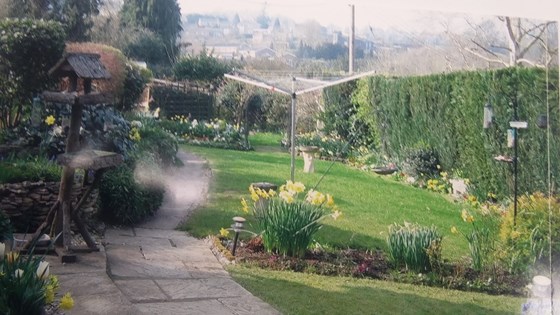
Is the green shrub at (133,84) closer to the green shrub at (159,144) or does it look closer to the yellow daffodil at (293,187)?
the green shrub at (159,144)

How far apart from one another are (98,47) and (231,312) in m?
1.25

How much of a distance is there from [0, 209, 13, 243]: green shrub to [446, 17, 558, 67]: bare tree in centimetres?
224

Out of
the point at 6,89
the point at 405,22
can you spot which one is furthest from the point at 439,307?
the point at 6,89

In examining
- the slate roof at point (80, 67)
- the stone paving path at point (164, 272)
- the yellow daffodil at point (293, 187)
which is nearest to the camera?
the stone paving path at point (164, 272)

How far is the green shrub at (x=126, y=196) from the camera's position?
116 inches

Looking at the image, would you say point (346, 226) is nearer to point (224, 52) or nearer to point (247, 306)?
point (247, 306)

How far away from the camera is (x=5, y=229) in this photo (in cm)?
265

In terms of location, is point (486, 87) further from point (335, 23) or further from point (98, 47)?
point (98, 47)

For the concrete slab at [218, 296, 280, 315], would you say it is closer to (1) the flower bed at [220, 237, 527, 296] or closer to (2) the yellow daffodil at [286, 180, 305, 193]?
(1) the flower bed at [220, 237, 527, 296]

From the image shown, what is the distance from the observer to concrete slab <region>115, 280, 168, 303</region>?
2686 mm

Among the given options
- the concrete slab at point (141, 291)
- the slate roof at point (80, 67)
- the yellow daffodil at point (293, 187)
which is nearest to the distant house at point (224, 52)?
the slate roof at point (80, 67)

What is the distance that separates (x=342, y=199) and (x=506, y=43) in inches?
46.4

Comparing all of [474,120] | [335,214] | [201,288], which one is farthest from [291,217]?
[474,120]

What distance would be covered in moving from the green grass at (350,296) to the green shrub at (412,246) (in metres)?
0.11
